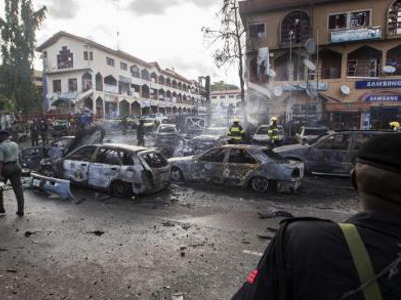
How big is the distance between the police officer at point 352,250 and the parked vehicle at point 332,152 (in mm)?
9740

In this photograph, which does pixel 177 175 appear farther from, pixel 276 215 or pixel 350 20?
pixel 350 20

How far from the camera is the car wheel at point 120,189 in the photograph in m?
8.30

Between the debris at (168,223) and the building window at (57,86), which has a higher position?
the building window at (57,86)

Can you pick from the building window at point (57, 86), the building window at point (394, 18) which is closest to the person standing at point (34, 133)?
the building window at point (57, 86)

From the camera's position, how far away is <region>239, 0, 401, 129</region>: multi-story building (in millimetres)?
23922

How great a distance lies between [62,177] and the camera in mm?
9227

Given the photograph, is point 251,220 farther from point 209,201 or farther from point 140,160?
point 140,160

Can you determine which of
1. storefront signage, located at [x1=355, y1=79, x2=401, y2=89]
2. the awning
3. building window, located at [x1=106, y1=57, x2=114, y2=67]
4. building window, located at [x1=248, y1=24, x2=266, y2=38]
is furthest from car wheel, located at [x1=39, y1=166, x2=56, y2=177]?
building window, located at [x1=106, y1=57, x2=114, y2=67]

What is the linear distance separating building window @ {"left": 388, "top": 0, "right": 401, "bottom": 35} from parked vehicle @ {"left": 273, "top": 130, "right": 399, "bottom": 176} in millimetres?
18224

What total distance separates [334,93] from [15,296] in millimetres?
25848

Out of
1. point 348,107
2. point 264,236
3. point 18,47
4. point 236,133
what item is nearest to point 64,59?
point 18,47

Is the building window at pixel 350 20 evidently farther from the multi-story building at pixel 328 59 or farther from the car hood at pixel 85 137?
the car hood at pixel 85 137

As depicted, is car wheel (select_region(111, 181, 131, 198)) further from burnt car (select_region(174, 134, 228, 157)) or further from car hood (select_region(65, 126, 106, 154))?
burnt car (select_region(174, 134, 228, 157))

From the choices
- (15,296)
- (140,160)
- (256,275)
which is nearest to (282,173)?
(140,160)
